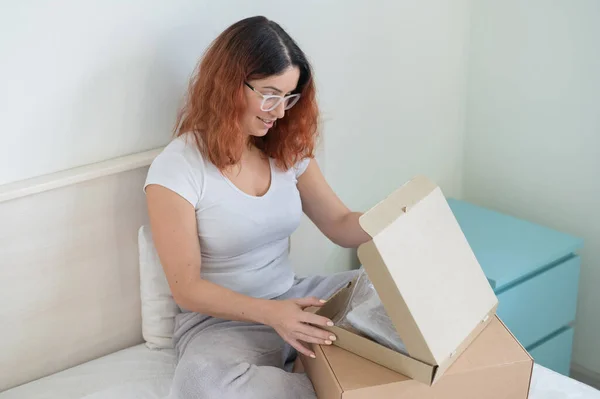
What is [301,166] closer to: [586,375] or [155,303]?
[155,303]

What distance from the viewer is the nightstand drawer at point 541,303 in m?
2.01

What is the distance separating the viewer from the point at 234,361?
5.11 ft

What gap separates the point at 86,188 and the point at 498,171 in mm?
1305

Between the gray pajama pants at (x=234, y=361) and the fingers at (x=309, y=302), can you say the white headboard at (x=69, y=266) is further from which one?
the fingers at (x=309, y=302)

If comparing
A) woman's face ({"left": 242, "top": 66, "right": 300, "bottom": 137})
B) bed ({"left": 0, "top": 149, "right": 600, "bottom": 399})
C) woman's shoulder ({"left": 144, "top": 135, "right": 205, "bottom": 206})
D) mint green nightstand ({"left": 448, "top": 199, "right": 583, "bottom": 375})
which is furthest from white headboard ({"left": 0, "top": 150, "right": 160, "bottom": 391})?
mint green nightstand ({"left": 448, "top": 199, "right": 583, "bottom": 375})

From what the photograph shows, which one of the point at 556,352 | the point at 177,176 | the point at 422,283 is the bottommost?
the point at 556,352

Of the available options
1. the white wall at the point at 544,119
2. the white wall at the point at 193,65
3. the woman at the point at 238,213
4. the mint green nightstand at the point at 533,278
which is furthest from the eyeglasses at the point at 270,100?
the white wall at the point at 544,119

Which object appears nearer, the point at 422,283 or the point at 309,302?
the point at 422,283

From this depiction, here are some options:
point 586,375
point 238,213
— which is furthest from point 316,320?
point 586,375

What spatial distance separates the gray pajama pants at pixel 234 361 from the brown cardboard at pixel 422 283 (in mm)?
164

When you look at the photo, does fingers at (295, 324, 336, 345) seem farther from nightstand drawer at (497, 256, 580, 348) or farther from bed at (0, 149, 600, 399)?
nightstand drawer at (497, 256, 580, 348)

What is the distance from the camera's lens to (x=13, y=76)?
1.54 meters

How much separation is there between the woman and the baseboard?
99cm

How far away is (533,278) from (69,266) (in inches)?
45.2
